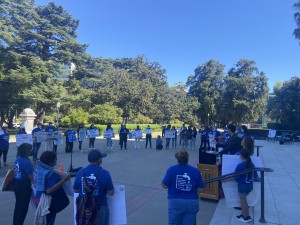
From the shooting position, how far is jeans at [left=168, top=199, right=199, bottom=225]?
147 inches

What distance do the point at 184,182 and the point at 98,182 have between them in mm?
1244

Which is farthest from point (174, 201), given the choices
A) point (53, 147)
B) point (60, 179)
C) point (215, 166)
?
Answer: point (53, 147)

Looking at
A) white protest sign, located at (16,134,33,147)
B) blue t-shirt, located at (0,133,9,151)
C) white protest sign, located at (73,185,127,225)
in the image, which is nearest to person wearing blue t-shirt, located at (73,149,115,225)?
white protest sign, located at (73,185,127,225)

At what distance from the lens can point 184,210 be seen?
3.74m

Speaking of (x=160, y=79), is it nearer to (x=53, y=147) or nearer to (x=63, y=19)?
(x=63, y=19)

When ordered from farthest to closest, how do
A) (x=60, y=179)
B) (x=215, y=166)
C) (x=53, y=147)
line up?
(x=53, y=147), (x=215, y=166), (x=60, y=179)

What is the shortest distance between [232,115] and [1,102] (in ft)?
149

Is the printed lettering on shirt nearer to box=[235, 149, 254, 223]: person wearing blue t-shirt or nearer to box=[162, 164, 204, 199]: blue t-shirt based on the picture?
box=[162, 164, 204, 199]: blue t-shirt

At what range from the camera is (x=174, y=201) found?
3785mm

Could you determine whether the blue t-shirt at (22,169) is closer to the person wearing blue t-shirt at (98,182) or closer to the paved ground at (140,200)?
the person wearing blue t-shirt at (98,182)

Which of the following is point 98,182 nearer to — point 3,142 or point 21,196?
point 21,196

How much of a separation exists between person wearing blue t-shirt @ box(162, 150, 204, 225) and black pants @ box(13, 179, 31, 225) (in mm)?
2538

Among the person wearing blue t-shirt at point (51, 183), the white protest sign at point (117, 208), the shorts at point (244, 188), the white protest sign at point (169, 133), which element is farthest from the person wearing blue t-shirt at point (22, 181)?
the white protest sign at point (169, 133)

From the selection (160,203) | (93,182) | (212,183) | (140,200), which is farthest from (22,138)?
(93,182)
